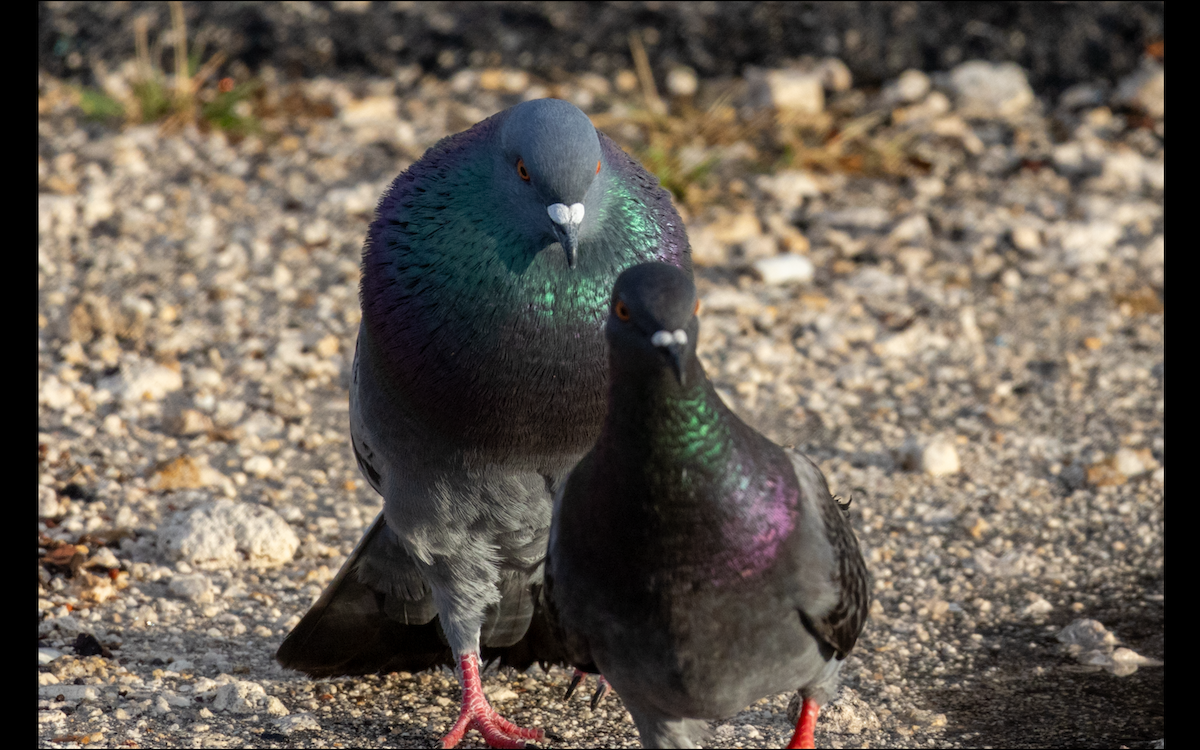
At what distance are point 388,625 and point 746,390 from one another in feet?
6.53

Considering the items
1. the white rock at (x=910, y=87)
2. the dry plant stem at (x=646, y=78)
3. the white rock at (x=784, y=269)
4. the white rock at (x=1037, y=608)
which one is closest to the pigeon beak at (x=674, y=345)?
the white rock at (x=1037, y=608)

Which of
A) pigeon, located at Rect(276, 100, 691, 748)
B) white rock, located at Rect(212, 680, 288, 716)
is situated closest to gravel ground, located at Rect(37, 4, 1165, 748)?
white rock, located at Rect(212, 680, 288, 716)

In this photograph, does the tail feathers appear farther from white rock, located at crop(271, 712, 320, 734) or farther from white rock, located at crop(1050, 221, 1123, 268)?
white rock, located at crop(1050, 221, 1123, 268)

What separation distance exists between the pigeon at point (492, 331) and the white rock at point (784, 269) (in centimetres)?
255

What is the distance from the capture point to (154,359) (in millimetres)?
5547

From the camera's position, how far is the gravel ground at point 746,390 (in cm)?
395

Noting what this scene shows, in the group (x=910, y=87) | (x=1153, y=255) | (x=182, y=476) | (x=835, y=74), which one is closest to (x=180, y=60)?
(x=182, y=476)

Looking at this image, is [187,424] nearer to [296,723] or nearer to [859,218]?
[296,723]

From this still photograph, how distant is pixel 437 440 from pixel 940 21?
5.41 meters

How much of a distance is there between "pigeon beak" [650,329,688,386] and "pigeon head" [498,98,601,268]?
0.78 metres

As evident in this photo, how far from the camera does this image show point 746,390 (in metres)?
5.47

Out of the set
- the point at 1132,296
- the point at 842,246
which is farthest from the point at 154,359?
the point at 1132,296

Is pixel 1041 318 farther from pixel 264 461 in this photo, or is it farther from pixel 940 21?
pixel 264 461

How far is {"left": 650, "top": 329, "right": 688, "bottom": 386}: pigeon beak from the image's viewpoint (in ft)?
8.39
